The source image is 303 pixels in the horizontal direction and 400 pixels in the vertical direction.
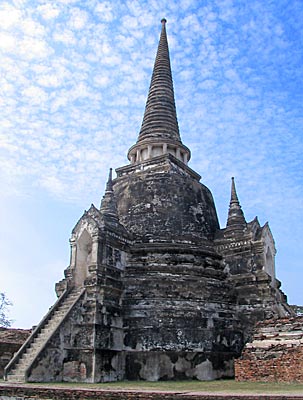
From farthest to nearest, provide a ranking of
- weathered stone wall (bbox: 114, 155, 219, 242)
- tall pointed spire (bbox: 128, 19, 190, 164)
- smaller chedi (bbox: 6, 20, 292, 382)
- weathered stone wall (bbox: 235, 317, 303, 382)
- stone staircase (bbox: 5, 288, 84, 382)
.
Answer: tall pointed spire (bbox: 128, 19, 190, 164) < weathered stone wall (bbox: 114, 155, 219, 242) < smaller chedi (bbox: 6, 20, 292, 382) < stone staircase (bbox: 5, 288, 84, 382) < weathered stone wall (bbox: 235, 317, 303, 382)

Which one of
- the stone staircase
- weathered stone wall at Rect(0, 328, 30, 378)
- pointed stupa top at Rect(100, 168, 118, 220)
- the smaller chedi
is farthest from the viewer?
pointed stupa top at Rect(100, 168, 118, 220)

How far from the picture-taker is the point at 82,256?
18.4 m

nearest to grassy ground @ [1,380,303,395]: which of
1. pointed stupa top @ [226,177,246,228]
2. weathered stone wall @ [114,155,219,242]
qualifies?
weathered stone wall @ [114,155,219,242]

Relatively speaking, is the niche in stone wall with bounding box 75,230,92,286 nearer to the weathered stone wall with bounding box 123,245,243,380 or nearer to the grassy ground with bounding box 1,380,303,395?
the weathered stone wall with bounding box 123,245,243,380

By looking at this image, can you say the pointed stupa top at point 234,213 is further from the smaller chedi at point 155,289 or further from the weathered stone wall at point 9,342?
the weathered stone wall at point 9,342

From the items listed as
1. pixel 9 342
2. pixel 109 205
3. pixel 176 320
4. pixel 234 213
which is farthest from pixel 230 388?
pixel 234 213

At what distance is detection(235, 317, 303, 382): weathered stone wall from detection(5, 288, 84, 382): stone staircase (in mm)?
5982

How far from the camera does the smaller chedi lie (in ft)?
51.1

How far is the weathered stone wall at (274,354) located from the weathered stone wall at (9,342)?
27.3ft

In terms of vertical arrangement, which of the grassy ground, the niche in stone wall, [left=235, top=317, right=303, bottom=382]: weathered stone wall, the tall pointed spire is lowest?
the grassy ground

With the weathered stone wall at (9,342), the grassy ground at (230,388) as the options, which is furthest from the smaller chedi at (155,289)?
the grassy ground at (230,388)

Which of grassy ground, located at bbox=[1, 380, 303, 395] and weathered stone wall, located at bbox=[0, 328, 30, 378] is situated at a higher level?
weathered stone wall, located at bbox=[0, 328, 30, 378]

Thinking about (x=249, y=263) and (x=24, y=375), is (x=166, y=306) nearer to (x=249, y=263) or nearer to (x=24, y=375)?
(x=249, y=263)

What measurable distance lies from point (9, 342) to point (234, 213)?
1078 centimetres
